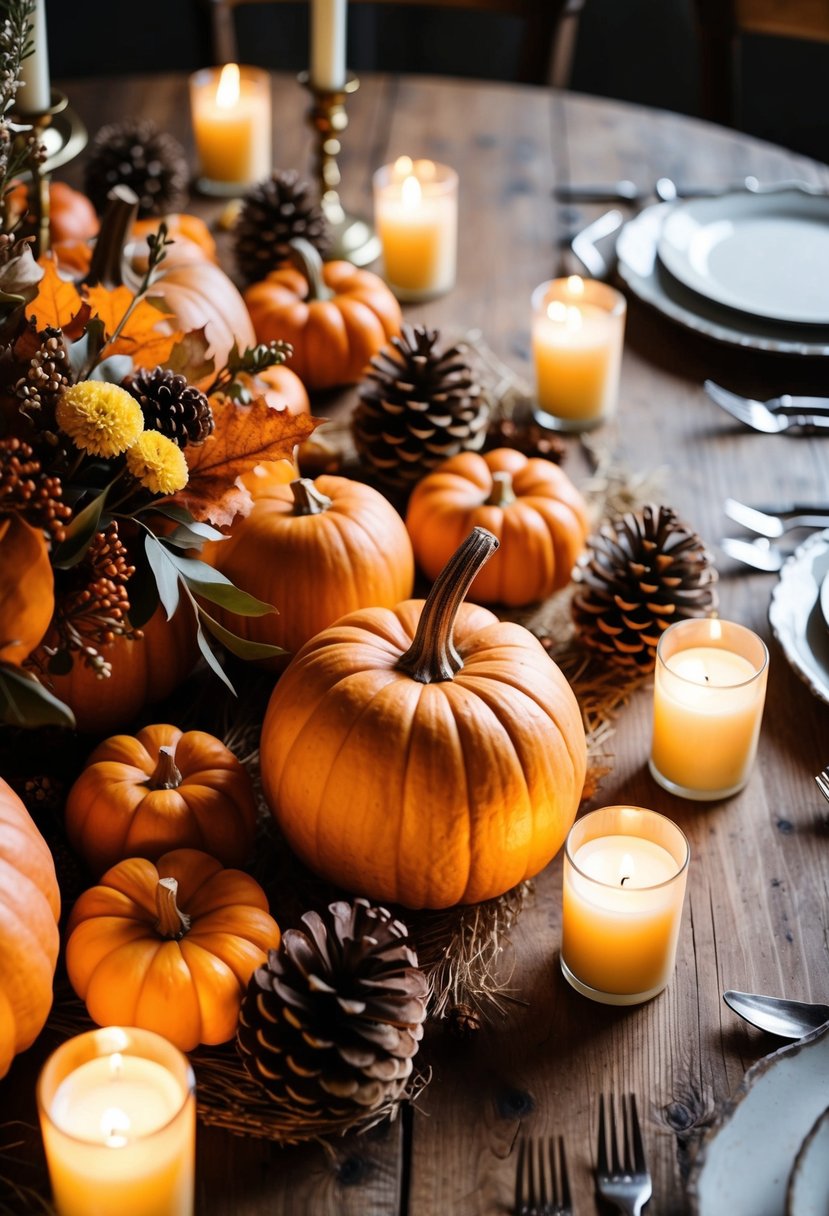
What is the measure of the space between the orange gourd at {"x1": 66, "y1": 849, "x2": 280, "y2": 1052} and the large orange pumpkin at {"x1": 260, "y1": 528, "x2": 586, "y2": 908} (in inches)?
3.7

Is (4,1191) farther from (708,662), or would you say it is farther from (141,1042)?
(708,662)

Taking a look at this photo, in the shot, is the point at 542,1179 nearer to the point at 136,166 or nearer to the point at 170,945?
the point at 170,945

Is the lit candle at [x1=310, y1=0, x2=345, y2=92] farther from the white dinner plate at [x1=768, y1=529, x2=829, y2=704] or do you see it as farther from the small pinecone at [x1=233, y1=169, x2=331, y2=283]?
the white dinner plate at [x1=768, y1=529, x2=829, y2=704]

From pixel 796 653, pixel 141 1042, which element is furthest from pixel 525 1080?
pixel 796 653

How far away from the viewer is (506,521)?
1292 mm

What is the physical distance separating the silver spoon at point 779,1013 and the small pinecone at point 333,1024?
9.3 inches

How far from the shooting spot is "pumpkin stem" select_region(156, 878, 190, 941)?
85 centimetres

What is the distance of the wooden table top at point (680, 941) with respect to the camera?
0.82 metres

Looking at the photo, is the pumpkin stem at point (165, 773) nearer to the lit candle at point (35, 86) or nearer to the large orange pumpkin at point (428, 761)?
the large orange pumpkin at point (428, 761)

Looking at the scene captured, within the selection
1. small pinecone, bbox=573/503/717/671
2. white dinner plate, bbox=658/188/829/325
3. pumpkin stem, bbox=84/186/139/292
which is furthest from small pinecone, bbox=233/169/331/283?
small pinecone, bbox=573/503/717/671

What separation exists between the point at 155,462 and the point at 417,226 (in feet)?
3.08

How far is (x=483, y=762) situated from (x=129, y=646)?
338 millimetres

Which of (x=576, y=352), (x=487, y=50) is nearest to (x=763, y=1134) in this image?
(x=576, y=352)

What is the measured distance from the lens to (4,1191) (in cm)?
81
